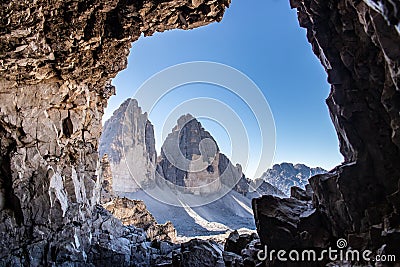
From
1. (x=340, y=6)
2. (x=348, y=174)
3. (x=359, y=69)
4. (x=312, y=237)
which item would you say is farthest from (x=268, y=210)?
(x=340, y=6)

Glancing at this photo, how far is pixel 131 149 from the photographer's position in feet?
350

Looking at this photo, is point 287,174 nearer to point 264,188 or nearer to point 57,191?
point 264,188

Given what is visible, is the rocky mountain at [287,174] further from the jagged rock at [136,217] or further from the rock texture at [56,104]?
the rock texture at [56,104]

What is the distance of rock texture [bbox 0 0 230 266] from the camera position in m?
13.5

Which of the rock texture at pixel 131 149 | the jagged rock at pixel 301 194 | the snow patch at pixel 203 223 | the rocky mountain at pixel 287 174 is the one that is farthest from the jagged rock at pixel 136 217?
the rocky mountain at pixel 287 174

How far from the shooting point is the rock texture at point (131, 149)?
104 m

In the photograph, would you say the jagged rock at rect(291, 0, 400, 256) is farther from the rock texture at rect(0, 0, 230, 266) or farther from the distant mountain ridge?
the distant mountain ridge

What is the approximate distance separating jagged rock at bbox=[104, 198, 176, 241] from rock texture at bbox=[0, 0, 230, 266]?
17.7m

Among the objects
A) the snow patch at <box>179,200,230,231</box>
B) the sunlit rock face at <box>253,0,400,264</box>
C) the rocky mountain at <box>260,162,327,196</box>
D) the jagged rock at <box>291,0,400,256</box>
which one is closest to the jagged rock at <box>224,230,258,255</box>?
the sunlit rock face at <box>253,0,400,264</box>

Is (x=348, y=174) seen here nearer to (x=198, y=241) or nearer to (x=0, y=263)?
(x=198, y=241)

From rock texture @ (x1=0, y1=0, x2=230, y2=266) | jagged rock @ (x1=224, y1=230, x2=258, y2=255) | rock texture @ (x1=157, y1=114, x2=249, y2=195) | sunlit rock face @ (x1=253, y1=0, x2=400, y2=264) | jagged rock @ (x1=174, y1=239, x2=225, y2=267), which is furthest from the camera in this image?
rock texture @ (x1=157, y1=114, x2=249, y2=195)

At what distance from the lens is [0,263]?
1495 centimetres

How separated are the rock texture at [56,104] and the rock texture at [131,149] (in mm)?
83482

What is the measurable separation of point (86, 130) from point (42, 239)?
324 inches
